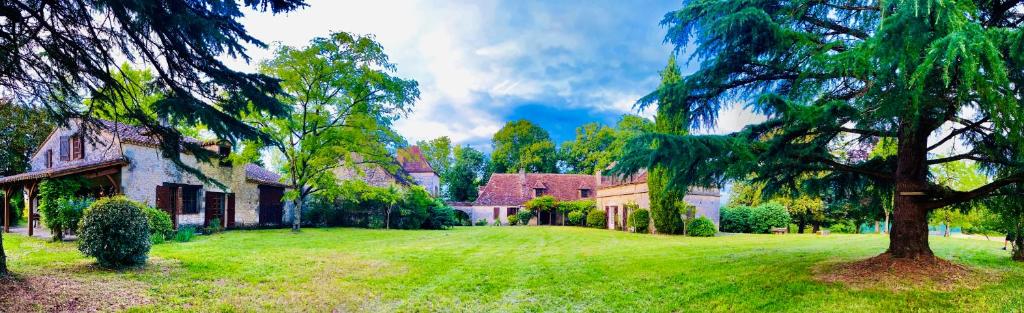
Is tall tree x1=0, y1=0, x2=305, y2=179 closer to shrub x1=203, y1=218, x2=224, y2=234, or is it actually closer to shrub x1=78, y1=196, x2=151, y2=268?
shrub x1=78, y1=196, x2=151, y2=268

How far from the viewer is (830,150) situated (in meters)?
9.61

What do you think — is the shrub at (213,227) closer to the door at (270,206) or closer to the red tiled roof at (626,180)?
the door at (270,206)

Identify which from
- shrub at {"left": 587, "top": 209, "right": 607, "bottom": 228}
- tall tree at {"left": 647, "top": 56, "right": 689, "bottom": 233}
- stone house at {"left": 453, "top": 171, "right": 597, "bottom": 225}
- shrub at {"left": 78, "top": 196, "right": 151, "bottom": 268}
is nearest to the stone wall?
shrub at {"left": 587, "top": 209, "right": 607, "bottom": 228}

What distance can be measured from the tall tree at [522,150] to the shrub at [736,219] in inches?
1012

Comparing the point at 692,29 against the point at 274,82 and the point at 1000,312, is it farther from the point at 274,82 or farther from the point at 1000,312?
the point at 274,82

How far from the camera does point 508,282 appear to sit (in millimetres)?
8773

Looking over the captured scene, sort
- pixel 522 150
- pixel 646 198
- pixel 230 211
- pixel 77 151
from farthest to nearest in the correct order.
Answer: pixel 522 150 < pixel 646 198 < pixel 230 211 < pixel 77 151

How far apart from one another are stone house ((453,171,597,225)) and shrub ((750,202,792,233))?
13.2 metres

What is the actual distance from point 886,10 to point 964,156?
13.1ft

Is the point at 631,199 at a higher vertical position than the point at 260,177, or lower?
lower

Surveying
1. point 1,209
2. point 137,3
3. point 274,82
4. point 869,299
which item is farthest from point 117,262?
point 1,209

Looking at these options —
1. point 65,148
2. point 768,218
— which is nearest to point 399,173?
point 65,148

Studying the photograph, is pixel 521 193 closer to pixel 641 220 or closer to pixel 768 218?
pixel 641 220

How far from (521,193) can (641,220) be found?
16307 millimetres
